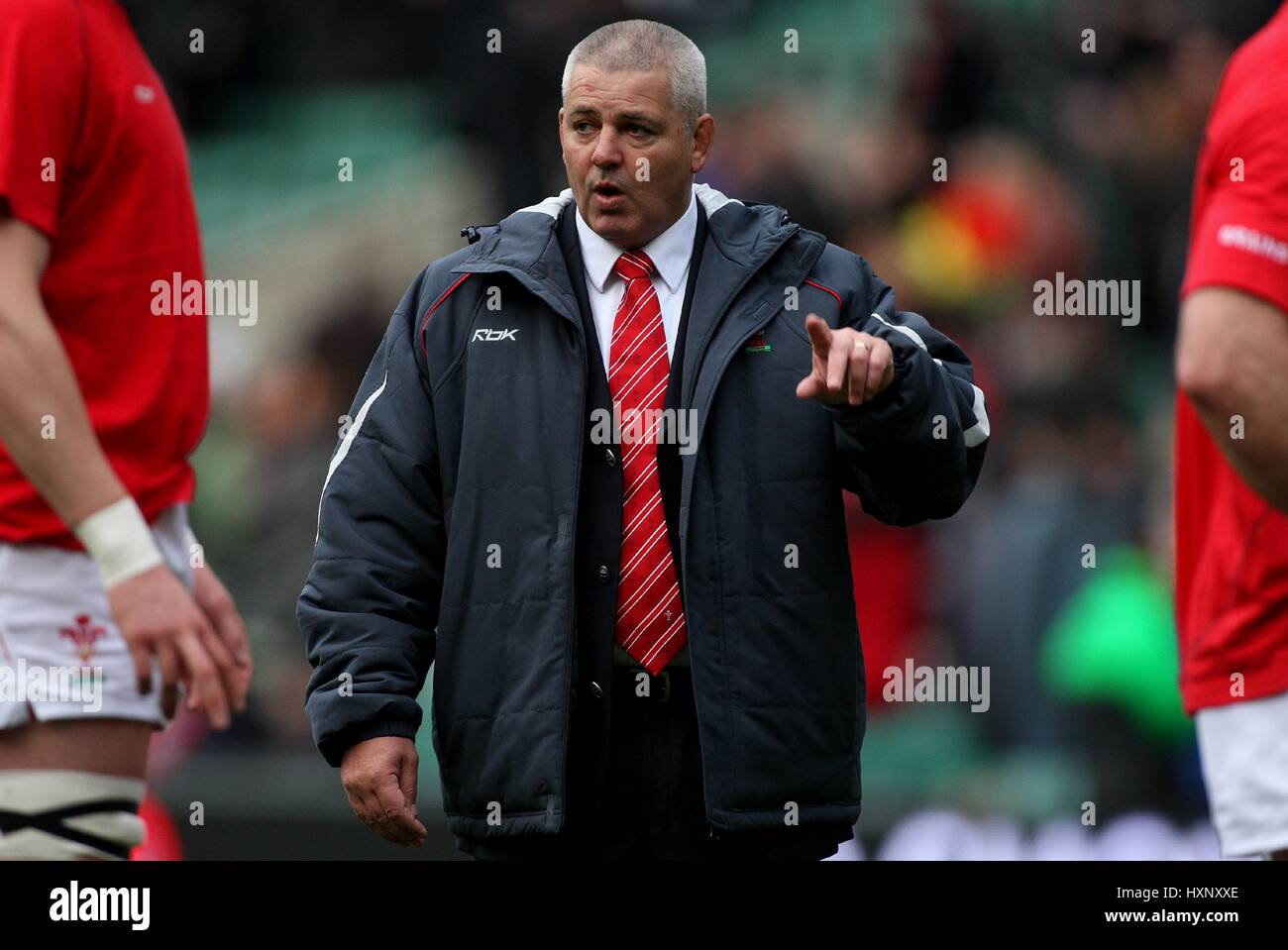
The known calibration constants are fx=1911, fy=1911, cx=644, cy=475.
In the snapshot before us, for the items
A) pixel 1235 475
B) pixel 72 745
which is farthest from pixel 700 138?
pixel 72 745

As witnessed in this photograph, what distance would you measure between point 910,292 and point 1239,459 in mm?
3540

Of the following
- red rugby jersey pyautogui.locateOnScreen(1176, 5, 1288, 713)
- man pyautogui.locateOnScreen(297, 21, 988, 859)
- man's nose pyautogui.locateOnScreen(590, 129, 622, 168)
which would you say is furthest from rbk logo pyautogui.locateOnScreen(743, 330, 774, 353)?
red rugby jersey pyautogui.locateOnScreen(1176, 5, 1288, 713)

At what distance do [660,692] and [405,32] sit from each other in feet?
13.5

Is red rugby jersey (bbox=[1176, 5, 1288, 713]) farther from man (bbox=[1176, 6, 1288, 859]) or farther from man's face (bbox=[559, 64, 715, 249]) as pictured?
man's face (bbox=[559, 64, 715, 249])

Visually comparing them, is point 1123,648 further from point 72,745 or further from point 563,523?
point 72,745

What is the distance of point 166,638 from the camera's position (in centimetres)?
336

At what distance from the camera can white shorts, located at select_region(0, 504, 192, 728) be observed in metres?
3.27

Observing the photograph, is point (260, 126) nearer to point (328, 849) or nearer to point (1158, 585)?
point (328, 849)

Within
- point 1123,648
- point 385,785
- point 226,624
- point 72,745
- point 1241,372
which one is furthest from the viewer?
point 1123,648

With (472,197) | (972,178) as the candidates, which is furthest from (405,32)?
(972,178)

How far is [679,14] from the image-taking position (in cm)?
663

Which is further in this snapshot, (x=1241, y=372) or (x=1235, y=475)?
(x=1235, y=475)

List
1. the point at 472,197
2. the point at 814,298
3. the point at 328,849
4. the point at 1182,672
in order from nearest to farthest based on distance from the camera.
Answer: the point at 1182,672, the point at 814,298, the point at 328,849, the point at 472,197

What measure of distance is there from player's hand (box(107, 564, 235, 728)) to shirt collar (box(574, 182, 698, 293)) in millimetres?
936
